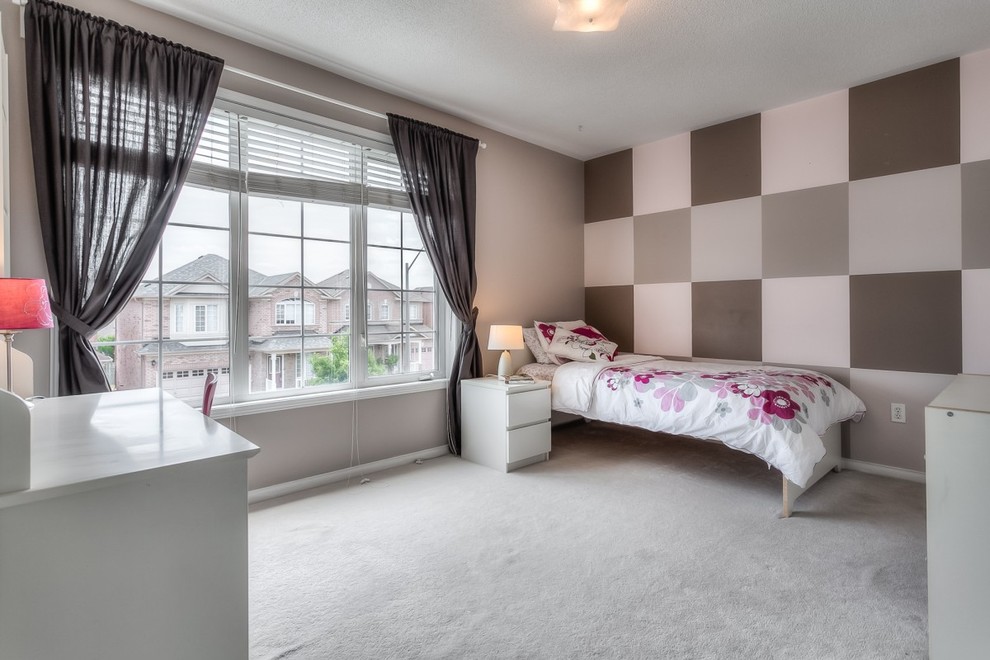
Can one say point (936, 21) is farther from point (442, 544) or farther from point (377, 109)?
point (442, 544)

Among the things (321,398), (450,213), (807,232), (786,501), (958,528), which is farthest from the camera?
(450,213)

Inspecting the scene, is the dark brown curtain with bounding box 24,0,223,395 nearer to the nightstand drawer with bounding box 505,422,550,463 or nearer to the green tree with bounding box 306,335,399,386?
the green tree with bounding box 306,335,399,386

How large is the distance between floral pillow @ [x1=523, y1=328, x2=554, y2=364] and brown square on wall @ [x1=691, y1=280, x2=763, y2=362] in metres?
1.30

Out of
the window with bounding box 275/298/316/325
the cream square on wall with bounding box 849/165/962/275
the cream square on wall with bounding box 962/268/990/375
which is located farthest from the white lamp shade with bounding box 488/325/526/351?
the cream square on wall with bounding box 962/268/990/375

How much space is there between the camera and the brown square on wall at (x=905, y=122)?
3.07 meters

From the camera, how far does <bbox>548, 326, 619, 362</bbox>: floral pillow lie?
403 centimetres

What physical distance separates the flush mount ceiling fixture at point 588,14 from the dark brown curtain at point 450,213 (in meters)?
1.38

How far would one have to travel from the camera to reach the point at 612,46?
2875 mm

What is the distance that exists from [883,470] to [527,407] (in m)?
2.39

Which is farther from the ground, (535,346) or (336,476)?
(535,346)

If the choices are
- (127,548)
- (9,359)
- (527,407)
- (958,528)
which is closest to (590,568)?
(958,528)

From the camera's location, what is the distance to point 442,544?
7.65 feet

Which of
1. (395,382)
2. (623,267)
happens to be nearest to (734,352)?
(623,267)

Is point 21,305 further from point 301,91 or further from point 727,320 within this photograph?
point 727,320
